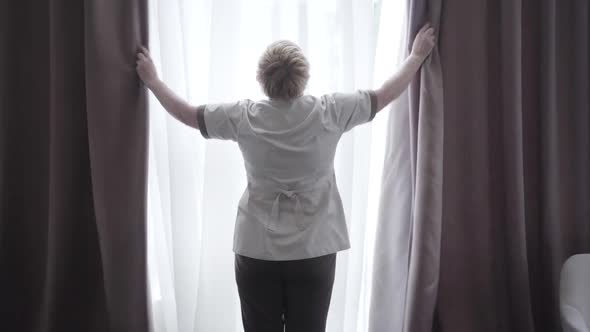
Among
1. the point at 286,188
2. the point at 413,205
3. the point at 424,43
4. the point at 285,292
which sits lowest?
the point at 285,292

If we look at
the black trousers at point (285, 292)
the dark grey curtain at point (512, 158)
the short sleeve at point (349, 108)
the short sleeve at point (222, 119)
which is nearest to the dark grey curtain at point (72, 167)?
the short sleeve at point (222, 119)

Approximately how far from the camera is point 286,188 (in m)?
1.18

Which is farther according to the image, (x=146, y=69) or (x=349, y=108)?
(x=146, y=69)

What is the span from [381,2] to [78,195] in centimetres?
138

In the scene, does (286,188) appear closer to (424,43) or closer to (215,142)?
(215,142)

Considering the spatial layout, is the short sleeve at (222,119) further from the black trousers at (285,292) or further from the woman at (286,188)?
the black trousers at (285,292)

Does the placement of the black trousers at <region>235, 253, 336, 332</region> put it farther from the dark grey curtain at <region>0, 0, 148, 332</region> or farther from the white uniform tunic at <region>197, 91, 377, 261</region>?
the dark grey curtain at <region>0, 0, 148, 332</region>

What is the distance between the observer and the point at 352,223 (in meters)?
1.62

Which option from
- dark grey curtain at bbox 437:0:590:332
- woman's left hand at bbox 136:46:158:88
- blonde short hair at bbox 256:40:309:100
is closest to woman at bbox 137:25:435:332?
blonde short hair at bbox 256:40:309:100

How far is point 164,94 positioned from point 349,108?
60 cm

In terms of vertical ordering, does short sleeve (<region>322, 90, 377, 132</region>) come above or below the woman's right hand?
below

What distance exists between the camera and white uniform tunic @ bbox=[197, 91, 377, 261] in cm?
116

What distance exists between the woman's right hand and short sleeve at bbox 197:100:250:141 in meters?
0.64

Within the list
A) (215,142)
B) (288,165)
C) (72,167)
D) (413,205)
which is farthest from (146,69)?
(413,205)
